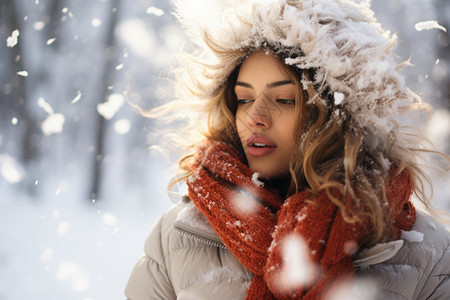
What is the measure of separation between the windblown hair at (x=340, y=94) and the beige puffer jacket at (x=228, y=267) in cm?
14

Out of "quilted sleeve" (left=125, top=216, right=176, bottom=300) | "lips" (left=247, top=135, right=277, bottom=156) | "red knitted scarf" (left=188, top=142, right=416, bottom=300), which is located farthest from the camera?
"quilted sleeve" (left=125, top=216, right=176, bottom=300)

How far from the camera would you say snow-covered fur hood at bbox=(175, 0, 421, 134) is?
1.31 meters

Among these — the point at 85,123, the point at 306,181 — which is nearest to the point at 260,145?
the point at 306,181

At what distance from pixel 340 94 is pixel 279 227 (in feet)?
1.75

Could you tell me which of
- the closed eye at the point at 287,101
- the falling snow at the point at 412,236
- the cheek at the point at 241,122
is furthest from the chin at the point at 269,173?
the falling snow at the point at 412,236

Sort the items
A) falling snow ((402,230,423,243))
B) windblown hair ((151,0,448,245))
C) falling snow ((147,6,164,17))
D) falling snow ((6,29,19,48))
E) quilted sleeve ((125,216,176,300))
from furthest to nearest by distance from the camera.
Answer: falling snow ((147,6,164,17)), falling snow ((6,29,19,48)), quilted sleeve ((125,216,176,300)), falling snow ((402,230,423,243)), windblown hair ((151,0,448,245))

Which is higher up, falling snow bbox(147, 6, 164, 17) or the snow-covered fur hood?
the snow-covered fur hood

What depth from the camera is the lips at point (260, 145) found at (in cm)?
148

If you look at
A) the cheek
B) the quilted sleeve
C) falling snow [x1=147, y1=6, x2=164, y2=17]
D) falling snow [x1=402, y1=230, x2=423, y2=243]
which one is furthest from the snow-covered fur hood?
falling snow [x1=147, y1=6, x2=164, y2=17]

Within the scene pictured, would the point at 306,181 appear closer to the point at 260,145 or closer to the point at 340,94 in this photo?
the point at 260,145

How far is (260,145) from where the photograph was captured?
1499mm

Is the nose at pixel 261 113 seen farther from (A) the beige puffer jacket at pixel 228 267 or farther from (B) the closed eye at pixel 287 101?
(A) the beige puffer jacket at pixel 228 267

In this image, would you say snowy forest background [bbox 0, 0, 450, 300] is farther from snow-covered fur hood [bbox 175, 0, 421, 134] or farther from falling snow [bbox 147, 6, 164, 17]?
snow-covered fur hood [bbox 175, 0, 421, 134]

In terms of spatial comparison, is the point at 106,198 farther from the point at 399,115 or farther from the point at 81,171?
the point at 399,115
